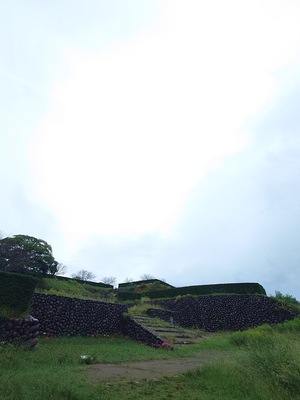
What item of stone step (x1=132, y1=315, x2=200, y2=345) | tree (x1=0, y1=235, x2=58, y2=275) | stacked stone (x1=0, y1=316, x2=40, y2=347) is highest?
tree (x1=0, y1=235, x2=58, y2=275)

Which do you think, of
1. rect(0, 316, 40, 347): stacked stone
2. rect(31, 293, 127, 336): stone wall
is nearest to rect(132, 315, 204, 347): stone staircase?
rect(31, 293, 127, 336): stone wall

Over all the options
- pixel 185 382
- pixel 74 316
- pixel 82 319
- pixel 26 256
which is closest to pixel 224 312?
pixel 82 319

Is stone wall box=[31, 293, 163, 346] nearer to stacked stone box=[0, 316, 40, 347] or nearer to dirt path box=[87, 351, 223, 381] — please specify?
stacked stone box=[0, 316, 40, 347]

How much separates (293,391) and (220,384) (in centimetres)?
132

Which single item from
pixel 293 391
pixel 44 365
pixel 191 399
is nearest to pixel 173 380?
pixel 191 399

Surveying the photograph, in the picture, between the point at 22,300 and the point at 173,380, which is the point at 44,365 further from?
the point at 22,300

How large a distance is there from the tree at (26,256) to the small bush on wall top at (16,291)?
62.1 feet

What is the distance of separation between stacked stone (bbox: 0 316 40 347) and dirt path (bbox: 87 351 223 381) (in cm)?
308

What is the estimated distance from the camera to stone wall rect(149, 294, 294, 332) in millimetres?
19703

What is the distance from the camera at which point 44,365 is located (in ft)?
22.9

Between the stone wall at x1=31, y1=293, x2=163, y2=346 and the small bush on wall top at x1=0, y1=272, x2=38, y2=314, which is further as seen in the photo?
the stone wall at x1=31, y1=293, x2=163, y2=346

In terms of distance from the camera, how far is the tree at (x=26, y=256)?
93.4ft

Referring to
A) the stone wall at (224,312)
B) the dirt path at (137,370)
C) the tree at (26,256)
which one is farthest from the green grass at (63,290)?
the dirt path at (137,370)

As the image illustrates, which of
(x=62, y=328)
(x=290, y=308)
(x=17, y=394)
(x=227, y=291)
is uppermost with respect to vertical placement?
(x=227, y=291)
